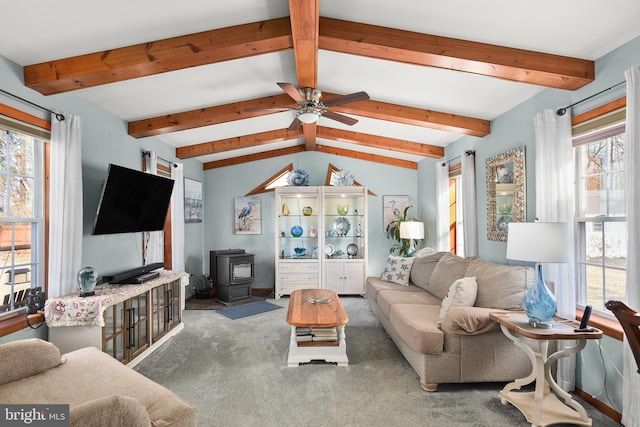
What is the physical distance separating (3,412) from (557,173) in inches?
146

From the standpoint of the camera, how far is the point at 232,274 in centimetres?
557

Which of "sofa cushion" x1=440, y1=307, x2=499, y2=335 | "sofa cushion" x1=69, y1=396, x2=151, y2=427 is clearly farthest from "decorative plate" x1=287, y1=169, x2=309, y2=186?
"sofa cushion" x1=69, y1=396, x2=151, y2=427

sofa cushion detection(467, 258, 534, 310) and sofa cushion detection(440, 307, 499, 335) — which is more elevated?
sofa cushion detection(467, 258, 534, 310)

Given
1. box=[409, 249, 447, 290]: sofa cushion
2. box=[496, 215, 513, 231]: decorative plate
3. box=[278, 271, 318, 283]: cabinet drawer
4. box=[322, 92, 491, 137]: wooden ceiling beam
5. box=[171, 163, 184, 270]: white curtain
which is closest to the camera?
box=[496, 215, 513, 231]: decorative plate

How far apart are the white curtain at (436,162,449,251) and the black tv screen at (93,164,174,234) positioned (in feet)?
12.3

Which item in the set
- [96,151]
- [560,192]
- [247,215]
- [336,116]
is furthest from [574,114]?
[247,215]

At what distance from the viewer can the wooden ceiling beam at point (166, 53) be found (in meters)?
2.48

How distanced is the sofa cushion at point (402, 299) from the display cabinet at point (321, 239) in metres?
1.79

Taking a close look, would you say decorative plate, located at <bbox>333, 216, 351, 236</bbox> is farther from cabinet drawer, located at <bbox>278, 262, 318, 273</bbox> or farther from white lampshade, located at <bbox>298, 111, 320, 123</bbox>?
white lampshade, located at <bbox>298, 111, 320, 123</bbox>

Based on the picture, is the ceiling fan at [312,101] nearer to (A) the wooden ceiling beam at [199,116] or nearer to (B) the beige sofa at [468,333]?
(A) the wooden ceiling beam at [199,116]

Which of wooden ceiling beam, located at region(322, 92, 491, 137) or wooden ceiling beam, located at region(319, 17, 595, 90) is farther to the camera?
wooden ceiling beam, located at region(322, 92, 491, 137)

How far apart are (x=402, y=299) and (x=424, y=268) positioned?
0.82m

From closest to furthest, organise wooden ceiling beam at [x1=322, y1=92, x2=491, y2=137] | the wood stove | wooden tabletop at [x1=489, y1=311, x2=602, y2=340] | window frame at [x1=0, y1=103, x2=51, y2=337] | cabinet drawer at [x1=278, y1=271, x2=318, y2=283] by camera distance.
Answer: wooden tabletop at [x1=489, y1=311, x2=602, y2=340]
window frame at [x1=0, y1=103, x2=51, y2=337]
wooden ceiling beam at [x1=322, y1=92, x2=491, y2=137]
the wood stove
cabinet drawer at [x1=278, y1=271, x2=318, y2=283]

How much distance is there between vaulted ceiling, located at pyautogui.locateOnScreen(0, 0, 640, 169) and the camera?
6.97 feet
